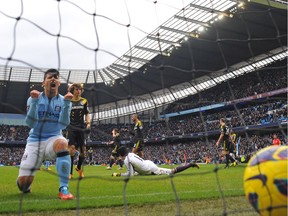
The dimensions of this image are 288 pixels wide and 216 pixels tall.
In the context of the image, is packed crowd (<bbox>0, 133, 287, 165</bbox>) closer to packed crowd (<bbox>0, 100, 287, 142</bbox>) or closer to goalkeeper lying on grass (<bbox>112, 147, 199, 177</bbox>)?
packed crowd (<bbox>0, 100, 287, 142</bbox>)

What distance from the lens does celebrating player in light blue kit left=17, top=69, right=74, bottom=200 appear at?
455 cm

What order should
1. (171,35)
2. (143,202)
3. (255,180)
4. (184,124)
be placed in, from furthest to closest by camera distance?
(184,124)
(171,35)
(143,202)
(255,180)

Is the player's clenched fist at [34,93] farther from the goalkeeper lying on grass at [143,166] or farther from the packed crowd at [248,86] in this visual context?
the packed crowd at [248,86]

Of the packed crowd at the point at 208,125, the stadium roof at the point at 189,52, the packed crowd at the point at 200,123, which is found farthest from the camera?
the packed crowd at the point at 208,125

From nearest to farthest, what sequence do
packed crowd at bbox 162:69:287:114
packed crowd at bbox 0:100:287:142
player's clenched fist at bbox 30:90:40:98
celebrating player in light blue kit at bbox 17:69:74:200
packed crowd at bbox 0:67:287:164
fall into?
player's clenched fist at bbox 30:90:40:98 < celebrating player in light blue kit at bbox 17:69:74:200 < packed crowd at bbox 0:100:287:142 < packed crowd at bbox 0:67:287:164 < packed crowd at bbox 162:69:287:114

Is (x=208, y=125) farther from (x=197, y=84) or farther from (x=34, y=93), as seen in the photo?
(x=34, y=93)

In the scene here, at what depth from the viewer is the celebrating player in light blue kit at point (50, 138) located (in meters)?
4.55

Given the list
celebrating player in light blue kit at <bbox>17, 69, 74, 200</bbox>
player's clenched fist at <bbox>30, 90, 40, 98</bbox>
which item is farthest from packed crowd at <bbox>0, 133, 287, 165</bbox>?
player's clenched fist at <bbox>30, 90, 40, 98</bbox>

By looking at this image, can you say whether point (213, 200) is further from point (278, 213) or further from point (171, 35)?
point (171, 35)

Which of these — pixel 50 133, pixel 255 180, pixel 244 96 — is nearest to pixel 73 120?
pixel 50 133

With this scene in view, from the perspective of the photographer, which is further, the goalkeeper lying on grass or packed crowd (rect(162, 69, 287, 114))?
packed crowd (rect(162, 69, 287, 114))

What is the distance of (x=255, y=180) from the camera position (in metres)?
2.75

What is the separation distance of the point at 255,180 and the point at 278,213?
31cm

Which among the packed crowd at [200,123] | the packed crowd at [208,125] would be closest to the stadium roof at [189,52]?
the packed crowd at [208,125]
